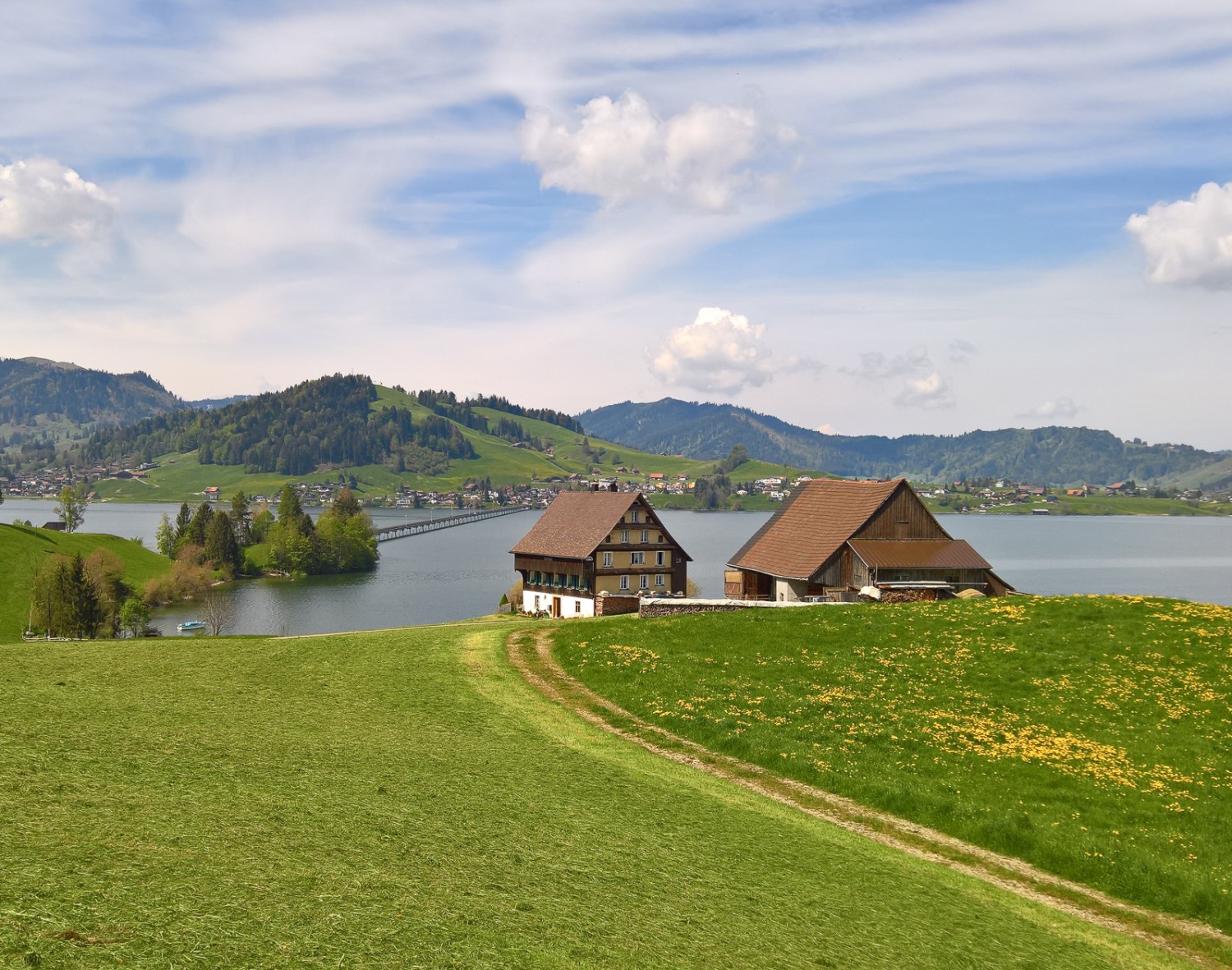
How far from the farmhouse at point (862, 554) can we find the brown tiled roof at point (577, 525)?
17.5 meters

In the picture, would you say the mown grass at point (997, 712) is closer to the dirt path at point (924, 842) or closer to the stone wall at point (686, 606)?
the dirt path at point (924, 842)

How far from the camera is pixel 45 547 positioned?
13338 cm

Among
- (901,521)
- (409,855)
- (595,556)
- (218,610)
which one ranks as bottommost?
(218,610)

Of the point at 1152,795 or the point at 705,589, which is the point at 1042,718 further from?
the point at 705,589

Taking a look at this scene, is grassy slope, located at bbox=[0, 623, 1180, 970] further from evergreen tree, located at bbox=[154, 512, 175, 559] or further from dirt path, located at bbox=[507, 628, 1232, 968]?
evergreen tree, located at bbox=[154, 512, 175, 559]

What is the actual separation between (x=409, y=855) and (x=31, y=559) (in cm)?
13688

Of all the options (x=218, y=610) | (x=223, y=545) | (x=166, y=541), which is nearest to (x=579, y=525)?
(x=218, y=610)

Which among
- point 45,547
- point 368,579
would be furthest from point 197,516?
point 45,547

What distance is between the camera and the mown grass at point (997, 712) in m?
23.3

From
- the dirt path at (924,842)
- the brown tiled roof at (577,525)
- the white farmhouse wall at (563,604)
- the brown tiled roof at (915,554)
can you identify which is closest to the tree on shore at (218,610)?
the white farmhouse wall at (563,604)

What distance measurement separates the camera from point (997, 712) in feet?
104

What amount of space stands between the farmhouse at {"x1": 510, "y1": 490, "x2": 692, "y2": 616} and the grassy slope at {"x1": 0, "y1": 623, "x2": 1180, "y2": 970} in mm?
50838

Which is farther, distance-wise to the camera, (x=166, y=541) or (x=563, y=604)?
(x=166, y=541)

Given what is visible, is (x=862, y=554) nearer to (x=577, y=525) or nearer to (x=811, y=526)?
(x=811, y=526)
